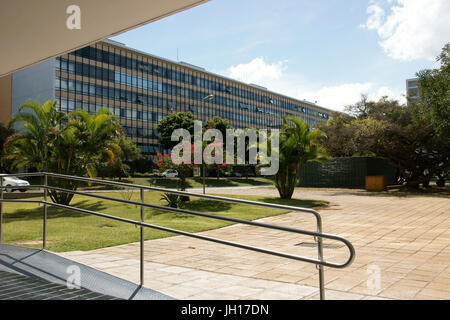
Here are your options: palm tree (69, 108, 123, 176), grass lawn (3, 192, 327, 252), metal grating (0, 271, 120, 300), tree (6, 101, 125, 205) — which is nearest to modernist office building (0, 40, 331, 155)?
palm tree (69, 108, 123, 176)

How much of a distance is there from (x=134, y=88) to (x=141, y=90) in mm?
1402

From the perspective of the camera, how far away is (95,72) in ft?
168

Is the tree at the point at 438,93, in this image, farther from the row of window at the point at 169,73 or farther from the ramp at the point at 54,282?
the row of window at the point at 169,73

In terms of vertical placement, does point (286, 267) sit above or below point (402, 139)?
below

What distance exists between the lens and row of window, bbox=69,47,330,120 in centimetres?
5150

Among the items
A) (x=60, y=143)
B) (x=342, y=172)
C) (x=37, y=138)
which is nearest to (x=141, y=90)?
(x=342, y=172)

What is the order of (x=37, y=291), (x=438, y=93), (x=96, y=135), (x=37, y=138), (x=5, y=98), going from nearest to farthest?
(x=37, y=291) < (x=37, y=138) < (x=96, y=135) < (x=438, y=93) < (x=5, y=98)

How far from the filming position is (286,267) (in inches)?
200

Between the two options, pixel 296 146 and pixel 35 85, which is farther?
pixel 35 85

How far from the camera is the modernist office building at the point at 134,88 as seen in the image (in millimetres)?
47469

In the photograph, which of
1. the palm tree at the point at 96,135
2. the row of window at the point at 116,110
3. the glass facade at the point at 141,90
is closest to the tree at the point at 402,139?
the palm tree at the point at 96,135

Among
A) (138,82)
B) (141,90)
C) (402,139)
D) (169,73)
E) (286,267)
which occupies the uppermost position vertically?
(169,73)

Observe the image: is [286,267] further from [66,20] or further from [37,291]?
[66,20]
